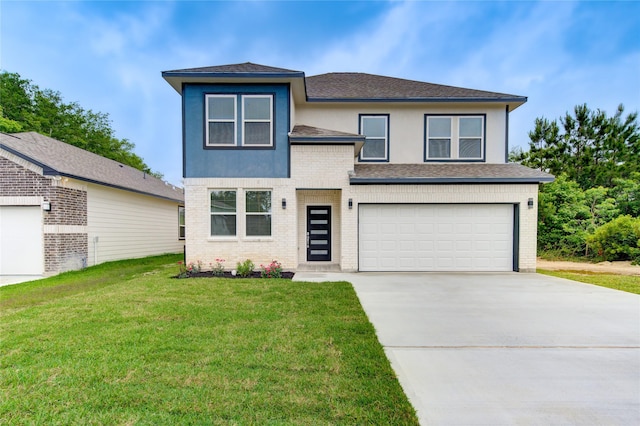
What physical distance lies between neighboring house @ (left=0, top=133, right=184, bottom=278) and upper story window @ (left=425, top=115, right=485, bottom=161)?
475 inches

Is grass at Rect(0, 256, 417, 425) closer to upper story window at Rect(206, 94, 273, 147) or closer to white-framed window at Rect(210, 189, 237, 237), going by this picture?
white-framed window at Rect(210, 189, 237, 237)

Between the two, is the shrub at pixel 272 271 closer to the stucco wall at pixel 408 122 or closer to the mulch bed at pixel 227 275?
the mulch bed at pixel 227 275

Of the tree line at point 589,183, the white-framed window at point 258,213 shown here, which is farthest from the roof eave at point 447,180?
the tree line at point 589,183

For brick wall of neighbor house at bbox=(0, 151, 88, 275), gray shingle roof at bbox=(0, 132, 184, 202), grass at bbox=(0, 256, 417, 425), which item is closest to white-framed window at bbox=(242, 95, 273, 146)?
grass at bbox=(0, 256, 417, 425)

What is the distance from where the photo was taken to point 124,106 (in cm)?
4131

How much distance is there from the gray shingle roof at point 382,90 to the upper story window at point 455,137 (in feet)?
2.46

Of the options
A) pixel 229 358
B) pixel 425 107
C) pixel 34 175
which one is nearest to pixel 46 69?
pixel 34 175

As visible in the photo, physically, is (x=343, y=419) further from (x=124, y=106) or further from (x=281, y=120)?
(x=124, y=106)

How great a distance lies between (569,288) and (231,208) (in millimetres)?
9422

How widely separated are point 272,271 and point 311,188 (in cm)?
282

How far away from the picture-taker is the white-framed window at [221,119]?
9727mm

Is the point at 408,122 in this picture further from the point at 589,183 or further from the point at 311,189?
the point at 589,183

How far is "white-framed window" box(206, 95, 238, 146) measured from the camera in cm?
973

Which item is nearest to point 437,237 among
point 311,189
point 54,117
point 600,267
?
point 311,189
